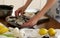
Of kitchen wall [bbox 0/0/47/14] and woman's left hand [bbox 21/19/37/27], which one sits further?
kitchen wall [bbox 0/0/47/14]

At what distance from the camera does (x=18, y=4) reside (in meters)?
2.84

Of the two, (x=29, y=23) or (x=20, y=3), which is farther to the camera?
(x=20, y=3)

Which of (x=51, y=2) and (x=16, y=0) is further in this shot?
(x=16, y=0)

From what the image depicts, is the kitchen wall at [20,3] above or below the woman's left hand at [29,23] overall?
above

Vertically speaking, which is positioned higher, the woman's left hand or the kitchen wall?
the kitchen wall

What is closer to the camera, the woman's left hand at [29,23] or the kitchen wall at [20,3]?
the woman's left hand at [29,23]

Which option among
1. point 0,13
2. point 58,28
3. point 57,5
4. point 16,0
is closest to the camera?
point 58,28

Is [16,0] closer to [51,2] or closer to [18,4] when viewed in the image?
[18,4]

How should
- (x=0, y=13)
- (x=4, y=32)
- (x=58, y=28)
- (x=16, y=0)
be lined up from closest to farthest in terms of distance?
(x=4, y=32)
(x=58, y=28)
(x=0, y=13)
(x=16, y=0)

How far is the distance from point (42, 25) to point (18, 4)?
59.7 inches

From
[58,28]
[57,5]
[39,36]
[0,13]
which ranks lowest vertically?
[39,36]

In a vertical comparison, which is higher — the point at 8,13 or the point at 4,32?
the point at 8,13

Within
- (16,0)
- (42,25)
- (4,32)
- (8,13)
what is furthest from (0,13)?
(16,0)

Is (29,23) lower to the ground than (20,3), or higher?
lower
